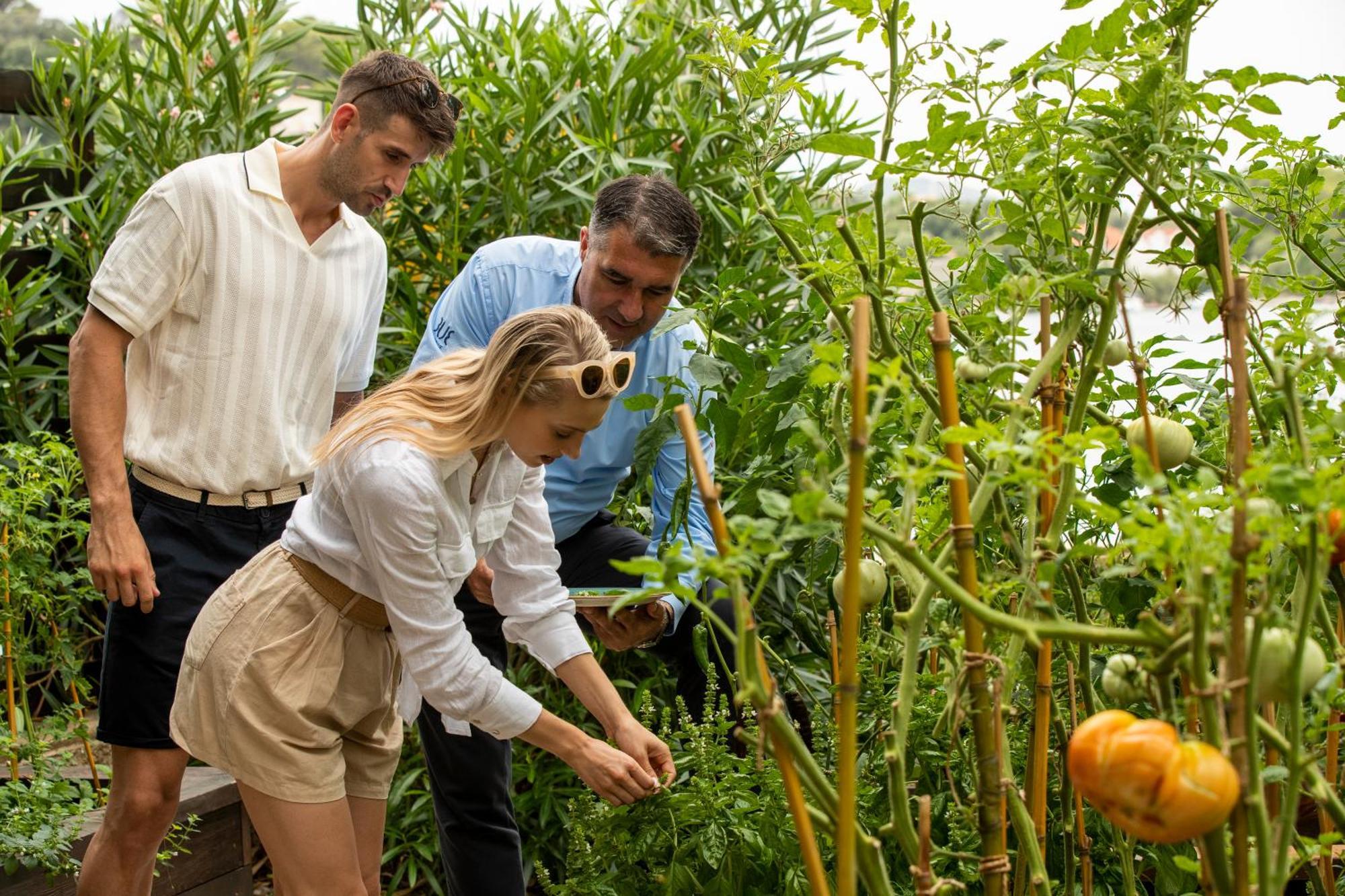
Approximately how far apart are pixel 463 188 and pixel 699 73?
63cm

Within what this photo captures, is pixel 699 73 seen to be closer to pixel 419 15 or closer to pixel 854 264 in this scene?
pixel 419 15

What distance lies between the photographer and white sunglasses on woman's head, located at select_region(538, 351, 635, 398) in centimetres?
154

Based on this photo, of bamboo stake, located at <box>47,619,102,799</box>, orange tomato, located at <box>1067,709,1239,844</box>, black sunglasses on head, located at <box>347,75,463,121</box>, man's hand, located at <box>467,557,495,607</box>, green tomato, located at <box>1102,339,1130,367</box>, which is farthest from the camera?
bamboo stake, located at <box>47,619,102,799</box>

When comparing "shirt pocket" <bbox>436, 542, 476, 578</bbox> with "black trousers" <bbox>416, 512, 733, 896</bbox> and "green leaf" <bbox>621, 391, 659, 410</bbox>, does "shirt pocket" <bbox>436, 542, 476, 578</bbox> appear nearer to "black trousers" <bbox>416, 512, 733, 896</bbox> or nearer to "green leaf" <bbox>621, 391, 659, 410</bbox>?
"green leaf" <bbox>621, 391, 659, 410</bbox>

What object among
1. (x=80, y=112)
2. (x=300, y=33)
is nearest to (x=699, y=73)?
(x=300, y=33)

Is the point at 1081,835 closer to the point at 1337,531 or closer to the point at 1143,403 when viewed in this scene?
the point at 1143,403

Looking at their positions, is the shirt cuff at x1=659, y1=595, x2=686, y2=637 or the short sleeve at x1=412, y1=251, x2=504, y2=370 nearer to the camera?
the shirt cuff at x1=659, y1=595, x2=686, y2=637

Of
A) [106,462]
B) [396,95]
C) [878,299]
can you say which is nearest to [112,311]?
[106,462]

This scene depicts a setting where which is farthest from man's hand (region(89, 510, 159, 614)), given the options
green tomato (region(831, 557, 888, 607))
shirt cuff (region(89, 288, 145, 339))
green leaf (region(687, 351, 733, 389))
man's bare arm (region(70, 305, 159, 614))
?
green tomato (region(831, 557, 888, 607))

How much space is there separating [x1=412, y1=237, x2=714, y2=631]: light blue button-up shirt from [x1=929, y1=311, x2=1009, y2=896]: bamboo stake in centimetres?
136

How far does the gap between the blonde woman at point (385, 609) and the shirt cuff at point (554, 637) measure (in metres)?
0.08

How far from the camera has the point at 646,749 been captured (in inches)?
64.6

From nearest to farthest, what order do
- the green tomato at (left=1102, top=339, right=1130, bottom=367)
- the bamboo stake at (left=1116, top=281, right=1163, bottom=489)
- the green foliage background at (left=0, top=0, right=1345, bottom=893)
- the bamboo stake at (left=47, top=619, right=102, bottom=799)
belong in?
1. the green foliage background at (left=0, top=0, right=1345, bottom=893)
2. the bamboo stake at (left=1116, top=281, right=1163, bottom=489)
3. the green tomato at (left=1102, top=339, right=1130, bottom=367)
4. the bamboo stake at (left=47, top=619, right=102, bottom=799)

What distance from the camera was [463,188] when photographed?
2.97 metres
